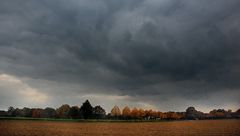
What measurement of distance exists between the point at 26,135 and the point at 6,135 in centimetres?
373

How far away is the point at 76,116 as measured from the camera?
637ft

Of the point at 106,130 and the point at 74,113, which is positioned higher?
the point at 74,113

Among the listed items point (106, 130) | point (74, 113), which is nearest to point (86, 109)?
point (74, 113)

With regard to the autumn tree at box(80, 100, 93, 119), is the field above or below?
below

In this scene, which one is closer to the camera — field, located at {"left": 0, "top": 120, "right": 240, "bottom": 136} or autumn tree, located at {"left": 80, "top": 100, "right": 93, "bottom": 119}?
field, located at {"left": 0, "top": 120, "right": 240, "bottom": 136}

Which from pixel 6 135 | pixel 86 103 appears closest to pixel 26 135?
pixel 6 135

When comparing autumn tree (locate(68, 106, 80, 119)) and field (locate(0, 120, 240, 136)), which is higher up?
autumn tree (locate(68, 106, 80, 119))

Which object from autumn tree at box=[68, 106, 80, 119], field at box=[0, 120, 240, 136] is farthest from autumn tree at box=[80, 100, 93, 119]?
field at box=[0, 120, 240, 136]

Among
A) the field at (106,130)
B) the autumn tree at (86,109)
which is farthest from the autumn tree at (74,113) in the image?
the field at (106,130)

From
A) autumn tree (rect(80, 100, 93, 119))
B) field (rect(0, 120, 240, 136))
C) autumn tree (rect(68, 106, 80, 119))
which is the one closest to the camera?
field (rect(0, 120, 240, 136))

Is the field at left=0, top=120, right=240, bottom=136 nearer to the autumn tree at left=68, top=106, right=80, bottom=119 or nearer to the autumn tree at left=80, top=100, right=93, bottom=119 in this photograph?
the autumn tree at left=80, top=100, right=93, bottom=119

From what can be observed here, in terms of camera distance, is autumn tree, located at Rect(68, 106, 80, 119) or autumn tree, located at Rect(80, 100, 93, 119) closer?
autumn tree, located at Rect(80, 100, 93, 119)

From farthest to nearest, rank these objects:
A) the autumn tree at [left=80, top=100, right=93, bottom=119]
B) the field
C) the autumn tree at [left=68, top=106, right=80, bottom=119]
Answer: the autumn tree at [left=68, top=106, right=80, bottom=119], the autumn tree at [left=80, top=100, right=93, bottom=119], the field

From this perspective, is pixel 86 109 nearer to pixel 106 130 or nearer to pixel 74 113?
pixel 74 113
